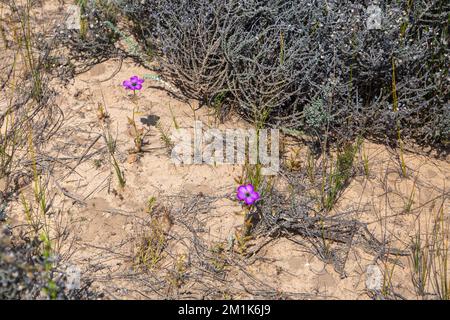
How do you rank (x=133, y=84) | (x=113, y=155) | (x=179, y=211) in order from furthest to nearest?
1. (x=133, y=84)
2. (x=113, y=155)
3. (x=179, y=211)

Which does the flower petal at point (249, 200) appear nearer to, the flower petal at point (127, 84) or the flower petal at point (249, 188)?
the flower petal at point (249, 188)

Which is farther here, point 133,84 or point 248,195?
point 133,84

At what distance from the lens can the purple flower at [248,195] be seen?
3.00m

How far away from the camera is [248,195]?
3.04m

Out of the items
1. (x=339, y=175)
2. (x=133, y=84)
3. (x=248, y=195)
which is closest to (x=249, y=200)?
(x=248, y=195)

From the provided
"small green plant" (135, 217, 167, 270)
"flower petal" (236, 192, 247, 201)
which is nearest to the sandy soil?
"small green plant" (135, 217, 167, 270)

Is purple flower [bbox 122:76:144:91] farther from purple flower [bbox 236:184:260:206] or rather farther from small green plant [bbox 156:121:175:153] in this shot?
purple flower [bbox 236:184:260:206]

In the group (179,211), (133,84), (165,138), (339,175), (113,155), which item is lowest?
(179,211)

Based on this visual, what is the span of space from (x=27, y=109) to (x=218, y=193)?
1.43 metres

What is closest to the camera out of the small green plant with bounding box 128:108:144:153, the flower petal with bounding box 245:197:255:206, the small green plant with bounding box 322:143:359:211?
the flower petal with bounding box 245:197:255:206

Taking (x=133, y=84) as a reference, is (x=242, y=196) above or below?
below

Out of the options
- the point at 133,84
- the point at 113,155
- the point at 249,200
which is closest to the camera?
the point at 249,200

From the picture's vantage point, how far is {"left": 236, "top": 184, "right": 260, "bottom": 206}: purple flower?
3.00 m

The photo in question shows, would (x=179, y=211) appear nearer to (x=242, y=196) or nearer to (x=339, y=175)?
(x=242, y=196)
